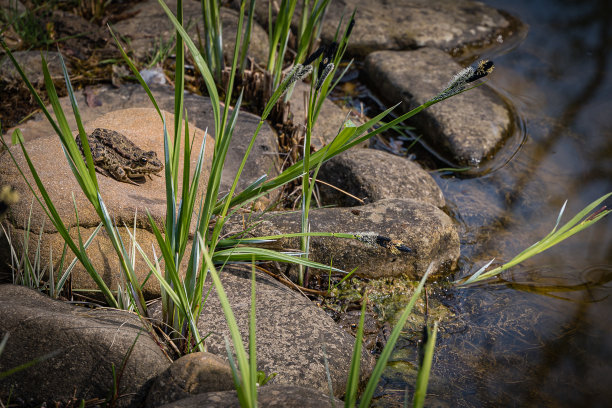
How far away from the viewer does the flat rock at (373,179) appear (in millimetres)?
3084

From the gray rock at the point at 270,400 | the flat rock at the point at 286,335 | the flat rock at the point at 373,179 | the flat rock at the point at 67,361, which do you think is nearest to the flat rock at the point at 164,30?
the flat rock at the point at 373,179

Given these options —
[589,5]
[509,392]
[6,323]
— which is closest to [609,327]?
[509,392]

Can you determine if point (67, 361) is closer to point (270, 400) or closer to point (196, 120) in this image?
point (270, 400)

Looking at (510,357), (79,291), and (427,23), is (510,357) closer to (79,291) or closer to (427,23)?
(79,291)

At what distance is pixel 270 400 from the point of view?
57.6 inches

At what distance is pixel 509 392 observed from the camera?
210cm

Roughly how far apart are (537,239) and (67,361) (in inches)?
105

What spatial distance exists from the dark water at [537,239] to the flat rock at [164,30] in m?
2.06

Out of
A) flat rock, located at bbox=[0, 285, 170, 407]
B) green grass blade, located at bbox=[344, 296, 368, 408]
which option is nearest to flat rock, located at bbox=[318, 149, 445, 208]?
flat rock, located at bbox=[0, 285, 170, 407]

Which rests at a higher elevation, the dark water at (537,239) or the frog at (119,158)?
the frog at (119,158)

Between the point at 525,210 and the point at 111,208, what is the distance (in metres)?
2.60

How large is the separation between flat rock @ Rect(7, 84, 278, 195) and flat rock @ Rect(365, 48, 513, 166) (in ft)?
4.31

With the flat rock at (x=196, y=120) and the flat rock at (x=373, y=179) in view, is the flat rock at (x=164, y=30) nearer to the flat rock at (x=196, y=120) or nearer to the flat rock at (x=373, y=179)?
the flat rock at (x=196, y=120)

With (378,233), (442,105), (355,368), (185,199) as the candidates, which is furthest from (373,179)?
(355,368)
